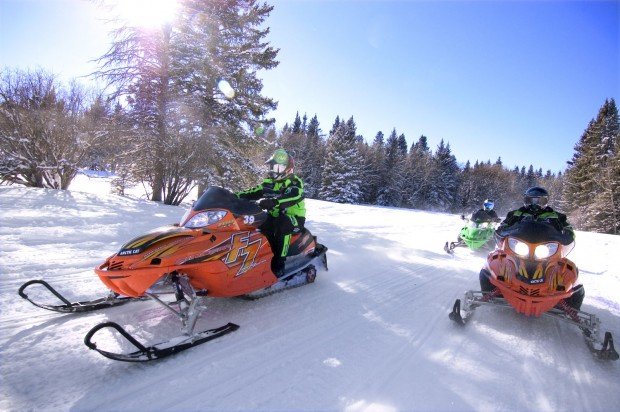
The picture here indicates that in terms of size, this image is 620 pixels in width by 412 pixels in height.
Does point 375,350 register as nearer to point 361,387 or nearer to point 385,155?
point 361,387

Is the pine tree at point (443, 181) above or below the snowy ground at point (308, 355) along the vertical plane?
above

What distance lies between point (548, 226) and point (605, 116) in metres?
34.8

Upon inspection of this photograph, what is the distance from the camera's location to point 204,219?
334 cm

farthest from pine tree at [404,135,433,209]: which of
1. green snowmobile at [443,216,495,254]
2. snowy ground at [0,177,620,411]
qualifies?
snowy ground at [0,177,620,411]

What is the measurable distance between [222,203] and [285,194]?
990 millimetres

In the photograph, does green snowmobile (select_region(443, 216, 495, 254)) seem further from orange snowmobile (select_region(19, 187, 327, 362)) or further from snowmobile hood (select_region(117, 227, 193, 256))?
snowmobile hood (select_region(117, 227, 193, 256))

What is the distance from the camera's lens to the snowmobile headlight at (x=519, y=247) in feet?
12.5

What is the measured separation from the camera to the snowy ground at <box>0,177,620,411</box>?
2.30 metres

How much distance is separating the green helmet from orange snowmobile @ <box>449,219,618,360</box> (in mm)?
2685

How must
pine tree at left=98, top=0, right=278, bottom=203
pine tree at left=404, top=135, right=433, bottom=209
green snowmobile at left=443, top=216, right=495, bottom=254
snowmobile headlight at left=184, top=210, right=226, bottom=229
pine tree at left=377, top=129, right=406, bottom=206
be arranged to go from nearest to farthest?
snowmobile headlight at left=184, top=210, right=226, bottom=229 < green snowmobile at left=443, top=216, right=495, bottom=254 < pine tree at left=98, top=0, right=278, bottom=203 < pine tree at left=377, top=129, right=406, bottom=206 < pine tree at left=404, top=135, right=433, bottom=209

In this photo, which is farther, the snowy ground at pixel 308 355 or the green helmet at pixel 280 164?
the green helmet at pixel 280 164

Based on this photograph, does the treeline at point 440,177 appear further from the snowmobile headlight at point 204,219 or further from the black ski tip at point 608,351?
the snowmobile headlight at point 204,219

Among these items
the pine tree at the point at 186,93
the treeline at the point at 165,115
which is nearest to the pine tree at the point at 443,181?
the treeline at the point at 165,115

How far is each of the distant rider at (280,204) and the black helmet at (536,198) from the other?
3107 millimetres
